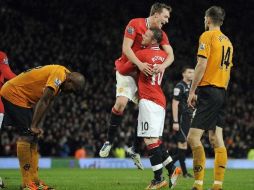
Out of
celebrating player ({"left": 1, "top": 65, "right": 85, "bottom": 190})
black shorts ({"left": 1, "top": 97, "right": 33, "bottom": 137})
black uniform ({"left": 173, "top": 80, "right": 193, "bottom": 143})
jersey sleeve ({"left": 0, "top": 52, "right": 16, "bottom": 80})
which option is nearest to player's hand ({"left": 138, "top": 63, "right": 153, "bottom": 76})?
celebrating player ({"left": 1, "top": 65, "right": 85, "bottom": 190})

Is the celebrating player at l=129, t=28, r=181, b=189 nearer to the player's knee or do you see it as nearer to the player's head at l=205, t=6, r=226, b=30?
the player's knee

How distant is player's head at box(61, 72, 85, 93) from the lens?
27.2 feet

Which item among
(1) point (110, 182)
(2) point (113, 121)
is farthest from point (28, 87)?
(1) point (110, 182)

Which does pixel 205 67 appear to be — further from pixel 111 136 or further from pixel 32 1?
pixel 32 1

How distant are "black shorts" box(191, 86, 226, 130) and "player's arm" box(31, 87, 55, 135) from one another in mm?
2096

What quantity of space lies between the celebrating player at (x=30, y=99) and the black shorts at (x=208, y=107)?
1.72m

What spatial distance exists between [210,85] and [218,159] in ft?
3.78

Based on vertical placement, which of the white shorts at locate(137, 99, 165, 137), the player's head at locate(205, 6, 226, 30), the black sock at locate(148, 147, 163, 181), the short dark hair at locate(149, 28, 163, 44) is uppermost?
the player's head at locate(205, 6, 226, 30)

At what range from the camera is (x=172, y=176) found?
9.31 meters

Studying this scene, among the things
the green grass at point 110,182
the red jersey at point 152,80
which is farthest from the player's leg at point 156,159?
the red jersey at point 152,80

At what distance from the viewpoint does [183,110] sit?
14.4 metres

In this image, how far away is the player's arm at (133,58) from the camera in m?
9.41

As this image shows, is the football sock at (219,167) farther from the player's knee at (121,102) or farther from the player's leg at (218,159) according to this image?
the player's knee at (121,102)

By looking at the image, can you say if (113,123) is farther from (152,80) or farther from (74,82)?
(74,82)
